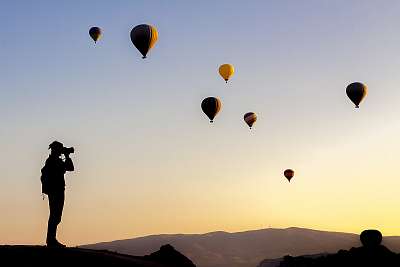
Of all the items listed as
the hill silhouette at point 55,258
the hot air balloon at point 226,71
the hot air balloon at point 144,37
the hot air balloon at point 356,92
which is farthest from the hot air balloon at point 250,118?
the hill silhouette at point 55,258

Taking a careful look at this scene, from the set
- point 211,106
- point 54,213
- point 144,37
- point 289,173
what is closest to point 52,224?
point 54,213

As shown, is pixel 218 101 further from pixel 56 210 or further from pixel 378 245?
pixel 56 210

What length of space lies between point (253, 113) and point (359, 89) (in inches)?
535

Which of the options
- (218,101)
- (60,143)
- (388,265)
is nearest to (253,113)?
(218,101)

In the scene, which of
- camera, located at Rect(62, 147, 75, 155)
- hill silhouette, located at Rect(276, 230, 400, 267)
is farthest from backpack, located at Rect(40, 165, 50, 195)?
hill silhouette, located at Rect(276, 230, 400, 267)

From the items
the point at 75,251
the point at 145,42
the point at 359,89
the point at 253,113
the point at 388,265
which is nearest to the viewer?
the point at 75,251

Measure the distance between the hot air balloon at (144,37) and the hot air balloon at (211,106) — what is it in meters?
9.08

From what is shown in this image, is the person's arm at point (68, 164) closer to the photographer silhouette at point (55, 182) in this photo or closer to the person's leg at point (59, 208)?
the photographer silhouette at point (55, 182)

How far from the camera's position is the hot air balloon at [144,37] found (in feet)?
149

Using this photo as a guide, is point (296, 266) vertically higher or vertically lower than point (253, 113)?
lower

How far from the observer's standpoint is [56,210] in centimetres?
1388

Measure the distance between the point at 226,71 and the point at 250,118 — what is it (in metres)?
6.67

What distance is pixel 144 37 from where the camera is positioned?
46.2 meters

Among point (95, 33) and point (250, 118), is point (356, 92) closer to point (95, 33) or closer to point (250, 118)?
point (250, 118)
